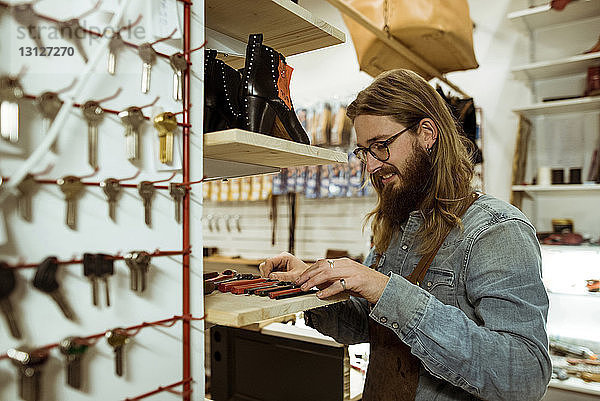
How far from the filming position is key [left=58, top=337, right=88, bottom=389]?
72cm

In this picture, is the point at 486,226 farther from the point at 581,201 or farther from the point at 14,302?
the point at 581,201

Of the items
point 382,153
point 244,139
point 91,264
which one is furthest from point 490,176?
point 91,264

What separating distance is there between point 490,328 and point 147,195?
2.81 feet

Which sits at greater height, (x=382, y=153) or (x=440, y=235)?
(x=382, y=153)

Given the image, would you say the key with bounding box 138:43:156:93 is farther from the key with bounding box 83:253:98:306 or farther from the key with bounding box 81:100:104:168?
the key with bounding box 83:253:98:306

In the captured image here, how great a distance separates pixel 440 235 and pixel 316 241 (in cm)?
344

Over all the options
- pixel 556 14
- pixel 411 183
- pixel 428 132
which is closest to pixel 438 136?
pixel 428 132

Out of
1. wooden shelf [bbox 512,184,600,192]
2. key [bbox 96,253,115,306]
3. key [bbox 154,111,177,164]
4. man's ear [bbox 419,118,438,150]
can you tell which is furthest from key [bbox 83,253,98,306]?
wooden shelf [bbox 512,184,600,192]

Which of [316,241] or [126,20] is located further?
[316,241]

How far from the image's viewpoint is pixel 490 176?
3969mm

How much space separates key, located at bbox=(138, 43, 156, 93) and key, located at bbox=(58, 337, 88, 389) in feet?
1.42

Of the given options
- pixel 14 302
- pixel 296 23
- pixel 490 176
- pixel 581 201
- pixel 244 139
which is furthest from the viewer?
pixel 490 176

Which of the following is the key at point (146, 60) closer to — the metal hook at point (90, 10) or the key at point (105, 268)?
the metal hook at point (90, 10)

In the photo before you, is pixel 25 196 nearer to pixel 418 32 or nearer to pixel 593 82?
pixel 418 32
